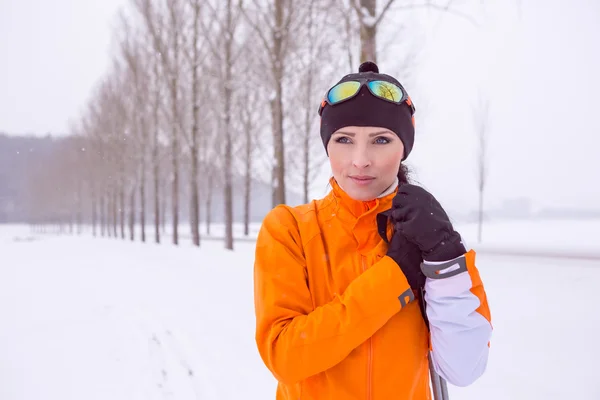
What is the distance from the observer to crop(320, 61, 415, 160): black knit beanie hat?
1309 mm

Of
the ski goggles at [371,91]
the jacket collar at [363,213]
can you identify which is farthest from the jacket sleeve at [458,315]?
the ski goggles at [371,91]

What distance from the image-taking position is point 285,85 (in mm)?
11188

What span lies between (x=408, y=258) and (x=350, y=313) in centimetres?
24

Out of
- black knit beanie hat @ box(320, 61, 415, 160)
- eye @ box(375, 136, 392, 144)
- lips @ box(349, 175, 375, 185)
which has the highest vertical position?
black knit beanie hat @ box(320, 61, 415, 160)

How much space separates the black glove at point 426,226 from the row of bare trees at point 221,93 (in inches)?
255

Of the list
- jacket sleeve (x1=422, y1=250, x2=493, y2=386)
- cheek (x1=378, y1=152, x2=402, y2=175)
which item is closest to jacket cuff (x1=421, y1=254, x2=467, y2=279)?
jacket sleeve (x1=422, y1=250, x2=493, y2=386)

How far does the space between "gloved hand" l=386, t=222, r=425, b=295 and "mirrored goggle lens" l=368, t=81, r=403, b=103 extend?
1.57 feet

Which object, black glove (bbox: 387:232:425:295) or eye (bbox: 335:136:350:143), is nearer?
black glove (bbox: 387:232:425:295)

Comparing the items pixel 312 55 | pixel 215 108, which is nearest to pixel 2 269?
pixel 215 108

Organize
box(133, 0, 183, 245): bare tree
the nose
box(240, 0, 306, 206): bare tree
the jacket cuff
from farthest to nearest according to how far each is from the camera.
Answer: box(133, 0, 183, 245): bare tree, box(240, 0, 306, 206): bare tree, the nose, the jacket cuff

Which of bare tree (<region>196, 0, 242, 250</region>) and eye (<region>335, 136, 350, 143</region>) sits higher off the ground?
bare tree (<region>196, 0, 242, 250</region>)

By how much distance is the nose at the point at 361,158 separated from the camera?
1.26 metres

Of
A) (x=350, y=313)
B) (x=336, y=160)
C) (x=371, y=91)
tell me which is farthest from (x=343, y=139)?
(x=350, y=313)

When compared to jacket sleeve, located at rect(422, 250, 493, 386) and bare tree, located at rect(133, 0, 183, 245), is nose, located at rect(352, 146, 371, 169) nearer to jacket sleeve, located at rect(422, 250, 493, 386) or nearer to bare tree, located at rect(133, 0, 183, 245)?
jacket sleeve, located at rect(422, 250, 493, 386)
